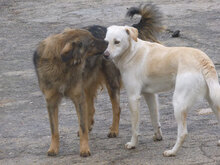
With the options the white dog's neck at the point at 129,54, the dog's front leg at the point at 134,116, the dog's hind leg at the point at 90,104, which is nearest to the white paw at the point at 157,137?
the dog's front leg at the point at 134,116

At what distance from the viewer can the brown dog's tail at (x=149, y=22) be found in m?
7.25

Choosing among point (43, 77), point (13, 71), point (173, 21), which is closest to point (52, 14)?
point (173, 21)

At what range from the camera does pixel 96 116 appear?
7.64 m

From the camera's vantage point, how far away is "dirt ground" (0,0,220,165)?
6.12 meters

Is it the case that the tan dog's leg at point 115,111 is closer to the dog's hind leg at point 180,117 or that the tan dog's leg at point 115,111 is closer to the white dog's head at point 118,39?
the white dog's head at point 118,39

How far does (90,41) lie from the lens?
6.12 meters

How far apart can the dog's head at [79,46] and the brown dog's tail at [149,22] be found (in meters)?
1.25

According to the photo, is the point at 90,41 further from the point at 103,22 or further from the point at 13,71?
the point at 103,22

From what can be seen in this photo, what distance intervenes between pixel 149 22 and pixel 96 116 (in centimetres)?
150

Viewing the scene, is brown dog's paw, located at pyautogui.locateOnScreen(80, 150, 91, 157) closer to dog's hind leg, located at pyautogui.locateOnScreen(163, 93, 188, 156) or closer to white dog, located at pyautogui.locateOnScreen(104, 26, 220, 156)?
white dog, located at pyautogui.locateOnScreen(104, 26, 220, 156)

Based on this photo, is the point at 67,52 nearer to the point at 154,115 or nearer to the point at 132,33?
the point at 132,33

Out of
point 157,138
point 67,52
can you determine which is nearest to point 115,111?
point 157,138

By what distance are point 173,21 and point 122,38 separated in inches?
292

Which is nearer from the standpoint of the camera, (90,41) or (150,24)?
(90,41)
